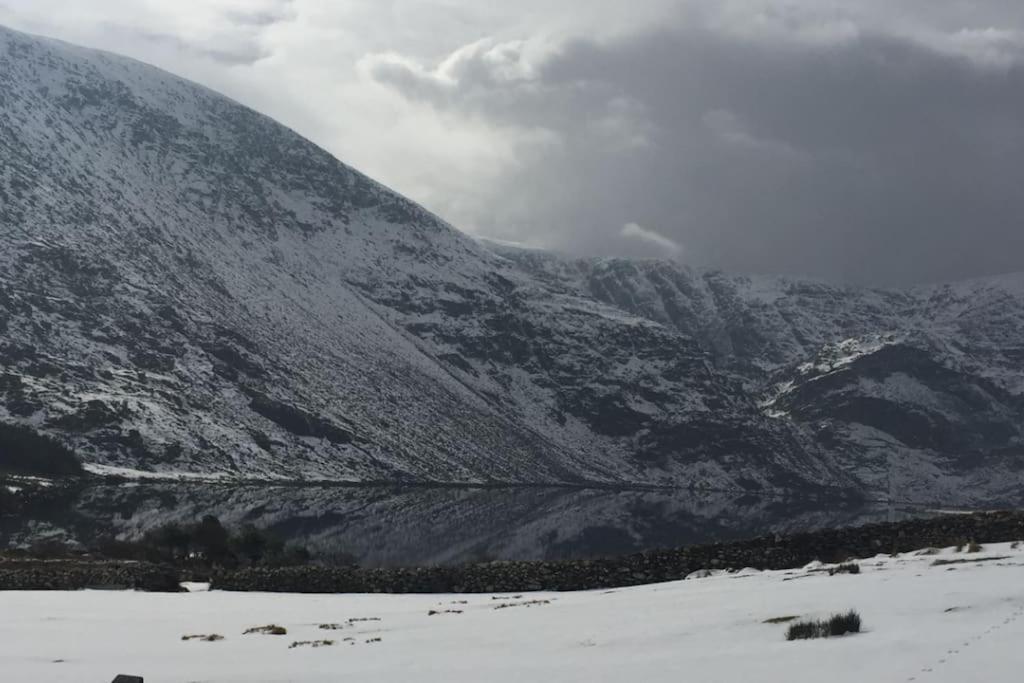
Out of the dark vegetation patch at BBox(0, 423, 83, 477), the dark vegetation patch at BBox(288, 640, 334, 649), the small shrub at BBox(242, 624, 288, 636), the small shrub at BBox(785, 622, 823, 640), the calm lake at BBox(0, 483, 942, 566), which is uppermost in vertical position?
the dark vegetation patch at BBox(0, 423, 83, 477)

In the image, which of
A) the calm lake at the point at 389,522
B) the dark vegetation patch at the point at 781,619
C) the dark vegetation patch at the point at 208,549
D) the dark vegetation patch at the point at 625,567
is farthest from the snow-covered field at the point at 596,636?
the calm lake at the point at 389,522

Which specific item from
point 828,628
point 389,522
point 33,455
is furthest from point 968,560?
point 33,455

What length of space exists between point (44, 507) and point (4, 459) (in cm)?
6800

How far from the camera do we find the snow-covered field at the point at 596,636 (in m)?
14.1

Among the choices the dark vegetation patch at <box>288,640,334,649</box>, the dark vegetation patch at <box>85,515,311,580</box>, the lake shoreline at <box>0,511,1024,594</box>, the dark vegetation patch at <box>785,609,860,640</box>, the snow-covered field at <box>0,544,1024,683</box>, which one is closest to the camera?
the snow-covered field at <box>0,544,1024,683</box>

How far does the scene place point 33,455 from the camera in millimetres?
183750

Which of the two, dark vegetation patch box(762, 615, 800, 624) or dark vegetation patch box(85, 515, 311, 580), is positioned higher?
dark vegetation patch box(762, 615, 800, 624)

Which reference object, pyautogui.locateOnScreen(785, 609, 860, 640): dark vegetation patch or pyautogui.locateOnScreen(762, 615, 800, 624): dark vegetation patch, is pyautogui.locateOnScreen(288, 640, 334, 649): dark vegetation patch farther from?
pyautogui.locateOnScreen(785, 609, 860, 640): dark vegetation patch

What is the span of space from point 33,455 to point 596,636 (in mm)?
185621

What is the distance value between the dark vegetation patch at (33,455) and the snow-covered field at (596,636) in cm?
16337

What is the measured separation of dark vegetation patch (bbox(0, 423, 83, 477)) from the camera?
180m

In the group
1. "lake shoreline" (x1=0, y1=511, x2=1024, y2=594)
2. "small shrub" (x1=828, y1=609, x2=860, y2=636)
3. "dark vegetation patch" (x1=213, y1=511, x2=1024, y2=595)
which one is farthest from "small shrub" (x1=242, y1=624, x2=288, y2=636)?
"lake shoreline" (x1=0, y1=511, x2=1024, y2=594)

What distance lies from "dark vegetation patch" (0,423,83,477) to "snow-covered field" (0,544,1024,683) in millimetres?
163369

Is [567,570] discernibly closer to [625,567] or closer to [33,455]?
[625,567]
